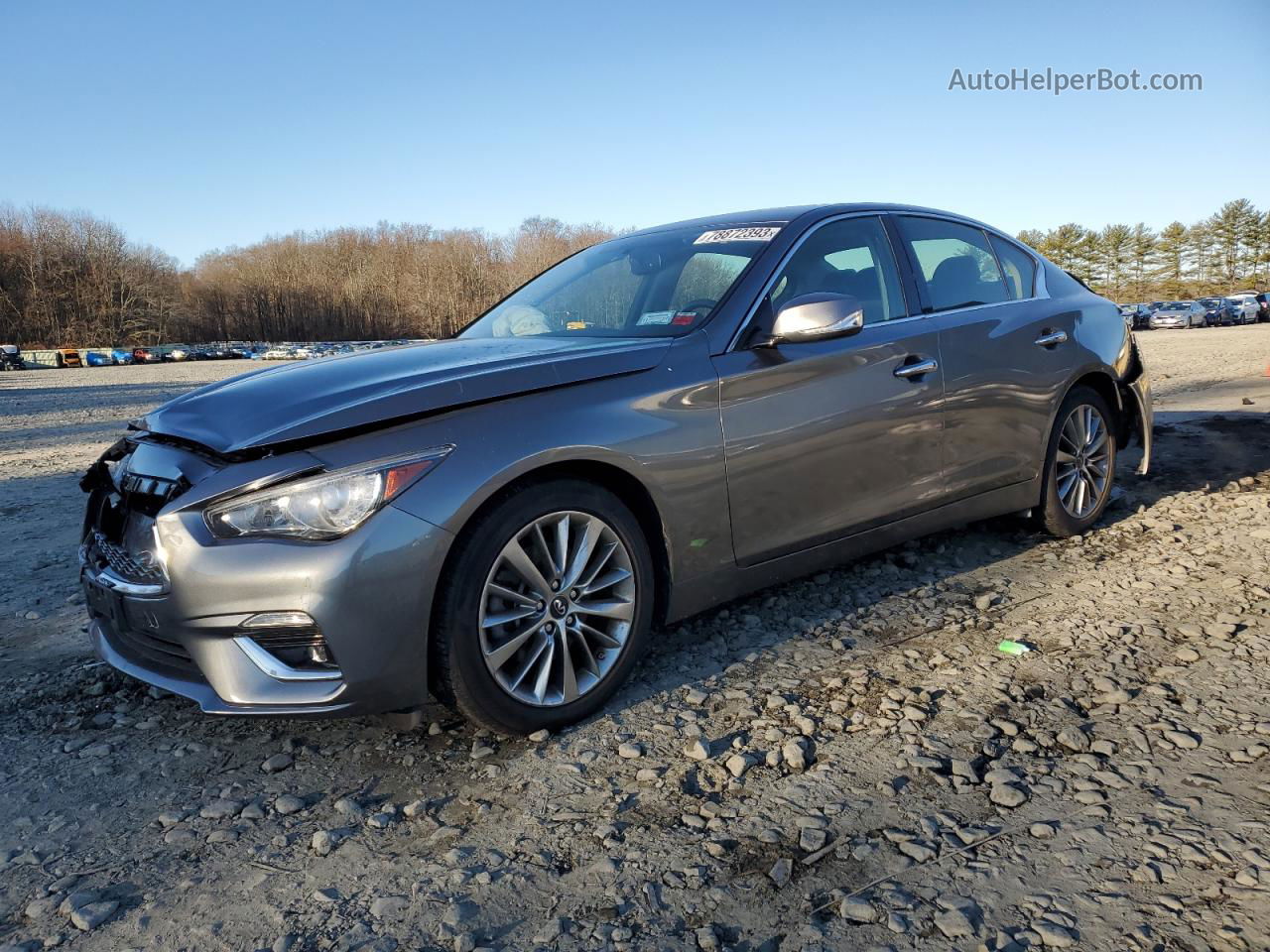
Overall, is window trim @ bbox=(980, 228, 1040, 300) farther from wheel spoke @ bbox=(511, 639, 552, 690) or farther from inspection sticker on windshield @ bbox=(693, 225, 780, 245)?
wheel spoke @ bbox=(511, 639, 552, 690)

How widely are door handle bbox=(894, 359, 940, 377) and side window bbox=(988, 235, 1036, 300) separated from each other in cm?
98

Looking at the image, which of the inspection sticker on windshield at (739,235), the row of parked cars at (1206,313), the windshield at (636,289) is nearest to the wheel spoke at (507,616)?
the windshield at (636,289)

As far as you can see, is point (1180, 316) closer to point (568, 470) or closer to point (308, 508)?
point (568, 470)

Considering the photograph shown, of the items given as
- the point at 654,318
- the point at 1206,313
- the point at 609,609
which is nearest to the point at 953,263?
the point at 654,318

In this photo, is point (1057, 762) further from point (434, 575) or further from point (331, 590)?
point (331, 590)

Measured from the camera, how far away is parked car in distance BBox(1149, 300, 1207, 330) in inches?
1852

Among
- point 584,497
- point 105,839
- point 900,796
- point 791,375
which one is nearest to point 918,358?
point 791,375

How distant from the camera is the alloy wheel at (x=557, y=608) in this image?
2.78 m

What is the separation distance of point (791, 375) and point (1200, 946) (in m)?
2.15

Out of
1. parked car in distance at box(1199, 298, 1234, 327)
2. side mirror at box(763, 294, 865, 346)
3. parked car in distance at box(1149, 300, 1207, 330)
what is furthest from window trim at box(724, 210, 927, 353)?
parked car in distance at box(1199, 298, 1234, 327)

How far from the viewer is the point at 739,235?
3.87m

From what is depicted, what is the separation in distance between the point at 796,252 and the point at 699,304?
50cm

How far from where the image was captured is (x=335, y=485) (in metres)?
2.54

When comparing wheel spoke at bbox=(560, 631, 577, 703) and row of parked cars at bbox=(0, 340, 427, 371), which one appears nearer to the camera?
wheel spoke at bbox=(560, 631, 577, 703)
